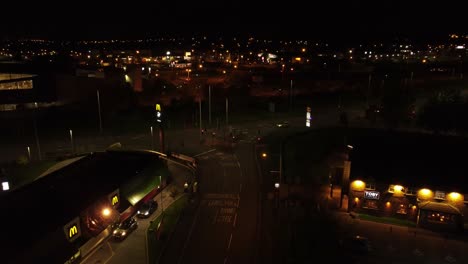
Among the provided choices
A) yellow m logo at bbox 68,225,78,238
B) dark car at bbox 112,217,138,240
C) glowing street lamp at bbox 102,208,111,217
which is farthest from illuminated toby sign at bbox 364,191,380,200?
yellow m logo at bbox 68,225,78,238

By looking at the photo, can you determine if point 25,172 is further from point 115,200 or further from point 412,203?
point 412,203

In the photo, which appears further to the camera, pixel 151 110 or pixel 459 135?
pixel 151 110

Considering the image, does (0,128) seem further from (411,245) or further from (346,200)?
(411,245)

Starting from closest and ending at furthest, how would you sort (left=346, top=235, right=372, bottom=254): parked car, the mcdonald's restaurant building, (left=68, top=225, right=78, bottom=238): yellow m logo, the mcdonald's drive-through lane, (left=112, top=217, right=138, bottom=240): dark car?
(left=68, top=225, right=78, bottom=238): yellow m logo → the mcdonald's drive-through lane → (left=346, top=235, right=372, bottom=254): parked car → (left=112, top=217, right=138, bottom=240): dark car → the mcdonald's restaurant building

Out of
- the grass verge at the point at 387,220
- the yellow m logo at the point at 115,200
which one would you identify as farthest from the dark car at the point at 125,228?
the grass verge at the point at 387,220

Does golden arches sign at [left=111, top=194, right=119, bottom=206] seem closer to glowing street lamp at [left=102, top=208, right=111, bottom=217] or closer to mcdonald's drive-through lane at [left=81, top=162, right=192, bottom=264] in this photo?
glowing street lamp at [left=102, top=208, right=111, bottom=217]

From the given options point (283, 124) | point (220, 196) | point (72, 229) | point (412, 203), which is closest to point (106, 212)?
point (72, 229)

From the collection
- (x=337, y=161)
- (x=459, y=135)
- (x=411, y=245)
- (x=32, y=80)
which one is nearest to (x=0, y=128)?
(x=32, y=80)

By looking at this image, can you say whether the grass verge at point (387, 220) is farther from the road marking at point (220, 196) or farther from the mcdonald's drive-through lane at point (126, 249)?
the mcdonald's drive-through lane at point (126, 249)
